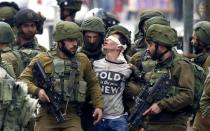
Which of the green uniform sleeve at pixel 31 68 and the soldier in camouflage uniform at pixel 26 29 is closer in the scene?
the green uniform sleeve at pixel 31 68

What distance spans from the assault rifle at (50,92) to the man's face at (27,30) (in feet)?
6.01

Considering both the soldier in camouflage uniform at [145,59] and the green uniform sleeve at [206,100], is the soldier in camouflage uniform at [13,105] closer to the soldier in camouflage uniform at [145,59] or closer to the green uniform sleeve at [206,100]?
the green uniform sleeve at [206,100]

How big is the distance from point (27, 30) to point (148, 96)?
2521mm

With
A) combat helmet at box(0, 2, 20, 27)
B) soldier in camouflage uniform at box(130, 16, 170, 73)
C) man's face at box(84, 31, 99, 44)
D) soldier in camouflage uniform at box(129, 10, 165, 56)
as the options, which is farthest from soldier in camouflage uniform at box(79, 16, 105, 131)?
combat helmet at box(0, 2, 20, 27)

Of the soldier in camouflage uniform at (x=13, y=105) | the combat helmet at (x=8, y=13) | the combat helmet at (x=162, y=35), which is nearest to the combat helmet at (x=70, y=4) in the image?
the combat helmet at (x=8, y=13)

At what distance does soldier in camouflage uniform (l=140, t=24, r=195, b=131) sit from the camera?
467 inches

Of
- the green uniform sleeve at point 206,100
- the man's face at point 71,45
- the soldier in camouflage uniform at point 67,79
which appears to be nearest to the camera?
the green uniform sleeve at point 206,100

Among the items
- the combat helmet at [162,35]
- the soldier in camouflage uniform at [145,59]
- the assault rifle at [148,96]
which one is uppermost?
the combat helmet at [162,35]

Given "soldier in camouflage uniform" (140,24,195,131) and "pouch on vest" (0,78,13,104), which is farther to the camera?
"soldier in camouflage uniform" (140,24,195,131)

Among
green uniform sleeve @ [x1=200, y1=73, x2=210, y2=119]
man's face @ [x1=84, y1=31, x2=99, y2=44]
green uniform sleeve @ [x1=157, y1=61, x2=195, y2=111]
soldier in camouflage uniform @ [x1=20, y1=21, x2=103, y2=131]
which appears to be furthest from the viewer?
man's face @ [x1=84, y1=31, x2=99, y2=44]

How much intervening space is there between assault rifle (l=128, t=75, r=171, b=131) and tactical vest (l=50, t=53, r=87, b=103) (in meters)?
0.63

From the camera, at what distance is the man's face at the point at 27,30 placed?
13.8m

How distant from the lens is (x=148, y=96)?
39.1ft

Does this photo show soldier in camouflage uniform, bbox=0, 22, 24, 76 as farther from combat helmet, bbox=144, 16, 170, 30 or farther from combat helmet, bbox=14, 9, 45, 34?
combat helmet, bbox=144, 16, 170, 30
